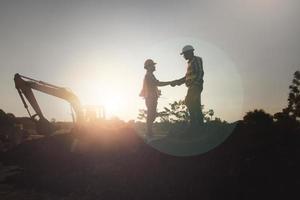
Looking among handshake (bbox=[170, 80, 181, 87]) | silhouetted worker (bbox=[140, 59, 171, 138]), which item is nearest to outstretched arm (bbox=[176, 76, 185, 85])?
handshake (bbox=[170, 80, 181, 87])

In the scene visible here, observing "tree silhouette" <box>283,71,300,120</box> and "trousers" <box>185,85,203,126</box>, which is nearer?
"trousers" <box>185,85,203,126</box>

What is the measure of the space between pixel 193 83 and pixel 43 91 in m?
15.4

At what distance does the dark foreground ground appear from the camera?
9922 mm

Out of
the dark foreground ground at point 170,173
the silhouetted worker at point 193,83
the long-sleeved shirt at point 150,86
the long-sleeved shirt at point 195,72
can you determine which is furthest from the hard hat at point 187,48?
the dark foreground ground at point 170,173

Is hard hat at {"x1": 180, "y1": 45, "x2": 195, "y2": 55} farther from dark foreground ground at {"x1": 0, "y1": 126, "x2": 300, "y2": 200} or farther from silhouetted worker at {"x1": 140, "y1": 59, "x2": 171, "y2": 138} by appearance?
dark foreground ground at {"x1": 0, "y1": 126, "x2": 300, "y2": 200}

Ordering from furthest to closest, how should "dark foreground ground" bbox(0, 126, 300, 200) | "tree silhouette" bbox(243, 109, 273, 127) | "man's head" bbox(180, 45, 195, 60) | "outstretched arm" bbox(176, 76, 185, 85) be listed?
"tree silhouette" bbox(243, 109, 273, 127) < "outstretched arm" bbox(176, 76, 185, 85) < "man's head" bbox(180, 45, 195, 60) < "dark foreground ground" bbox(0, 126, 300, 200)

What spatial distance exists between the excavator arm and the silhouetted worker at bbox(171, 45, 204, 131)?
1271cm

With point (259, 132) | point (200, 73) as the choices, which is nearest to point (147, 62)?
point (200, 73)

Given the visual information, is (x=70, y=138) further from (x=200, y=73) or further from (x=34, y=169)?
(x=200, y=73)

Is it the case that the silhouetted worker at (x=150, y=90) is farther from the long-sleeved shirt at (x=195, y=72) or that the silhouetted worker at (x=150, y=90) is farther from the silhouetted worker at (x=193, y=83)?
the long-sleeved shirt at (x=195, y=72)

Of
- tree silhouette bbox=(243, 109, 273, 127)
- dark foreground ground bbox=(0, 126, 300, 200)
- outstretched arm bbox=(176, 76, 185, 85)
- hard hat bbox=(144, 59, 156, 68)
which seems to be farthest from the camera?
hard hat bbox=(144, 59, 156, 68)

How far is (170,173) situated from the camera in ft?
36.6

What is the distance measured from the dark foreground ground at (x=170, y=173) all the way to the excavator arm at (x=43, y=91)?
33.0 ft

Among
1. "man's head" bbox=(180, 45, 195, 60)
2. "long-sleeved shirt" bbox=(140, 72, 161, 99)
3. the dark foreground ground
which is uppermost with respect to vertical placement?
"man's head" bbox=(180, 45, 195, 60)
